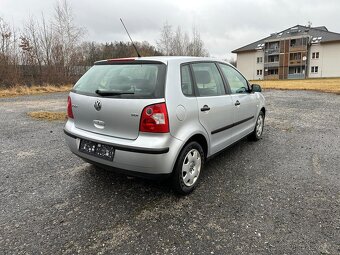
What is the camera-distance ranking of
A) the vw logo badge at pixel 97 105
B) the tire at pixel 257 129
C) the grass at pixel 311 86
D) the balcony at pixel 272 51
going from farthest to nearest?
the balcony at pixel 272 51 → the grass at pixel 311 86 → the tire at pixel 257 129 → the vw logo badge at pixel 97 105

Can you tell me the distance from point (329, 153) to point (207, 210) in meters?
3.06

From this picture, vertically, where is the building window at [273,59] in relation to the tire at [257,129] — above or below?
above

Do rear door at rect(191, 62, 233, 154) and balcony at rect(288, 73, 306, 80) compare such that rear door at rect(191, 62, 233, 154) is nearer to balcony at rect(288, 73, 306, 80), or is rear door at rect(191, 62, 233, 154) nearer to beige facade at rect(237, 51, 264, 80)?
balcony at rect(288, 73, 306, 80)

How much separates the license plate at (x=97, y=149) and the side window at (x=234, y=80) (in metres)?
2.16

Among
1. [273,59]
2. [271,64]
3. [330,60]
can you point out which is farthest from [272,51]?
[330,60]

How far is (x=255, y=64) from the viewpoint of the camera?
2253 inches

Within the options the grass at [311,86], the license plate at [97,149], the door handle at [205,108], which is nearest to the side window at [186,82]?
the door handle at [205,108]

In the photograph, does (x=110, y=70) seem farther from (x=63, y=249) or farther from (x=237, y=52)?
(x=237, y=52)

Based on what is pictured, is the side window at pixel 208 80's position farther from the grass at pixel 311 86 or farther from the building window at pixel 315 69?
the building window at pixel 315 69

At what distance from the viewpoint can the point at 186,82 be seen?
9.64ft

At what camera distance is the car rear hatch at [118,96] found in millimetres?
2584

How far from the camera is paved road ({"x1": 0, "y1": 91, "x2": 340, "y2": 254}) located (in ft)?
7.17

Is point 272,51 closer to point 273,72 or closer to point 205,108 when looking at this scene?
point 273,72

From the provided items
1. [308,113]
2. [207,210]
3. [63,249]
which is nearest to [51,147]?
[63,249]
